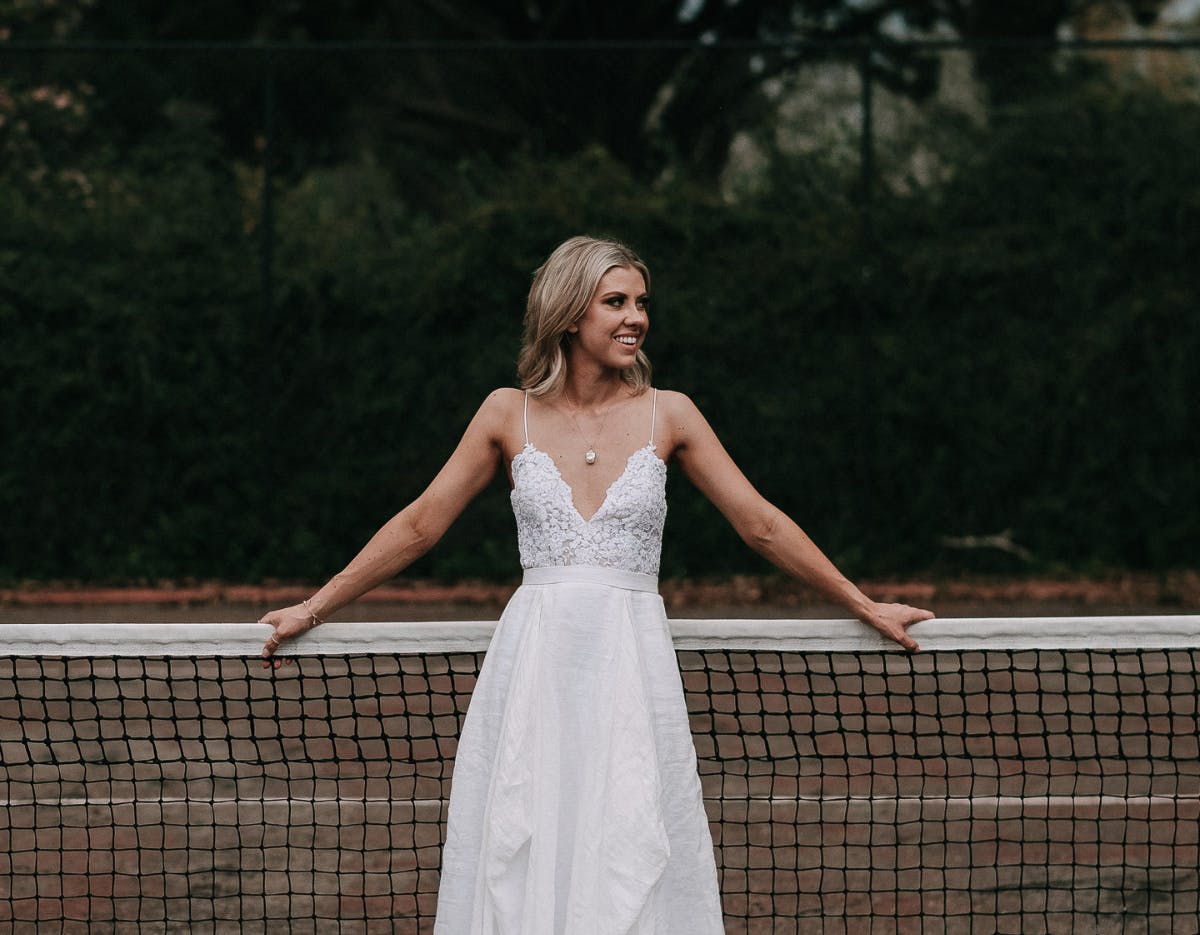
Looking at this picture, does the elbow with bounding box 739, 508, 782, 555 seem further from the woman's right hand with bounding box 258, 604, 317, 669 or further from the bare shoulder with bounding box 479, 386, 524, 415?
the woman's right hand with bounding box 258, 604, 317, 669

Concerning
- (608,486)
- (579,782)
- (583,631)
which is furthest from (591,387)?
(579,782)

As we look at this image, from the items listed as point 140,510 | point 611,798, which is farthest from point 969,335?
point 611,798

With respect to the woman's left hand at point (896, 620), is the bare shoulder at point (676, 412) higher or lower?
higher

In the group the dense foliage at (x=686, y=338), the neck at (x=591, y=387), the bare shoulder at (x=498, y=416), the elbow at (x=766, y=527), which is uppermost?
the dense foliage at (x=686, y=338)

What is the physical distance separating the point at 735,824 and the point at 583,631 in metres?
2.12

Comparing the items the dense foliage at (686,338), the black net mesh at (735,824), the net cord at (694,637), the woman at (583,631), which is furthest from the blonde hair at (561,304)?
the dense foliage at (686,338)

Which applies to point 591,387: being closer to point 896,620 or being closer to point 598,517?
point 598,517

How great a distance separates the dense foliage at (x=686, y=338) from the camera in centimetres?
1046

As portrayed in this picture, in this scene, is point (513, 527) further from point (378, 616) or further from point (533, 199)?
point (533, 199)

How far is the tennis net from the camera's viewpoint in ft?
12.5

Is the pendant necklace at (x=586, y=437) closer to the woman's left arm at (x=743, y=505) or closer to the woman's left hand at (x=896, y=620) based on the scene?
the woman's left arm at (x=743, y=505)

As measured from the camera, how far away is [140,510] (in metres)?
10.6

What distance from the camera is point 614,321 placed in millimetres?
3264

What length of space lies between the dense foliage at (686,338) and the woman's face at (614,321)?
712cm
